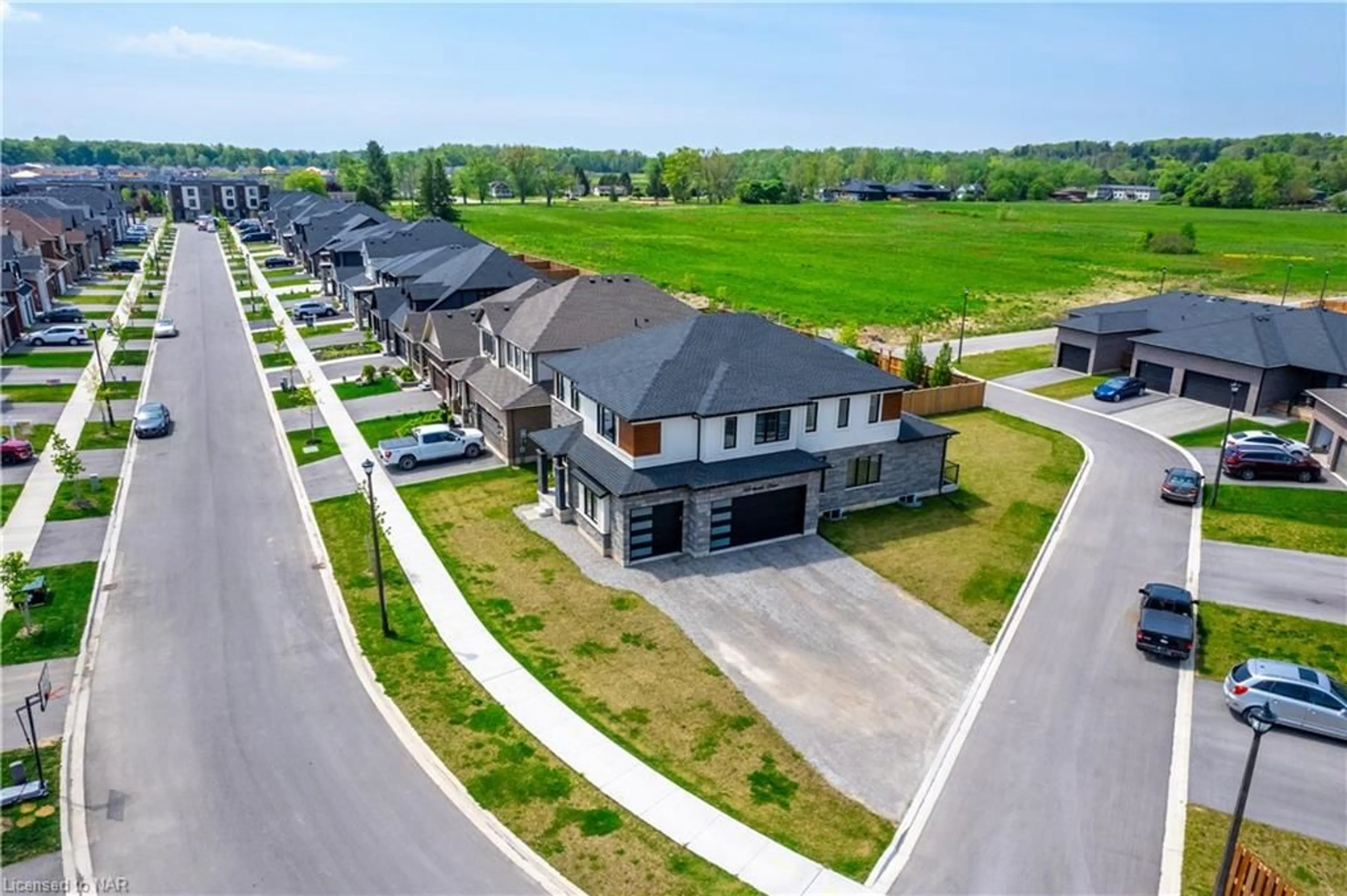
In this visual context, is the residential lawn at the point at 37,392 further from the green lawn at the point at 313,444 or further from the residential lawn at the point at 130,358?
the green lawn at the point at 313,444

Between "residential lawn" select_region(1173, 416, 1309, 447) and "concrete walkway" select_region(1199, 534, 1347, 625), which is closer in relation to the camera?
"concrete walkway" select_region(1199, 534, 1347, 625)

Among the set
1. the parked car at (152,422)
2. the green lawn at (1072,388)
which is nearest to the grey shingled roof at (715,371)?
the parked car at (152,422)

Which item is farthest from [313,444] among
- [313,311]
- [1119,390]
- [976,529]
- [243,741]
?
[1119,390]

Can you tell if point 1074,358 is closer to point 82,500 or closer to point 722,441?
point 722,441

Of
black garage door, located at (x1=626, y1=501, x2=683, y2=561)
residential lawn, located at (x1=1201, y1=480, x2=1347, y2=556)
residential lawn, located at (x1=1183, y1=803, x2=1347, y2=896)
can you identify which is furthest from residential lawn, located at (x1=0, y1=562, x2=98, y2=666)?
residential lawn, located at (x1=1201, y1=480, x2=1347, y2=556)

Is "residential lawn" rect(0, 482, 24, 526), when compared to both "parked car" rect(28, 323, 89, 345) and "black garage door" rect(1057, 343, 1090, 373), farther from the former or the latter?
"black garage door" rect(1057, 343, 1090, 373)

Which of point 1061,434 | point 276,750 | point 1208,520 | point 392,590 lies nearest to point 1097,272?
point 1061,434
